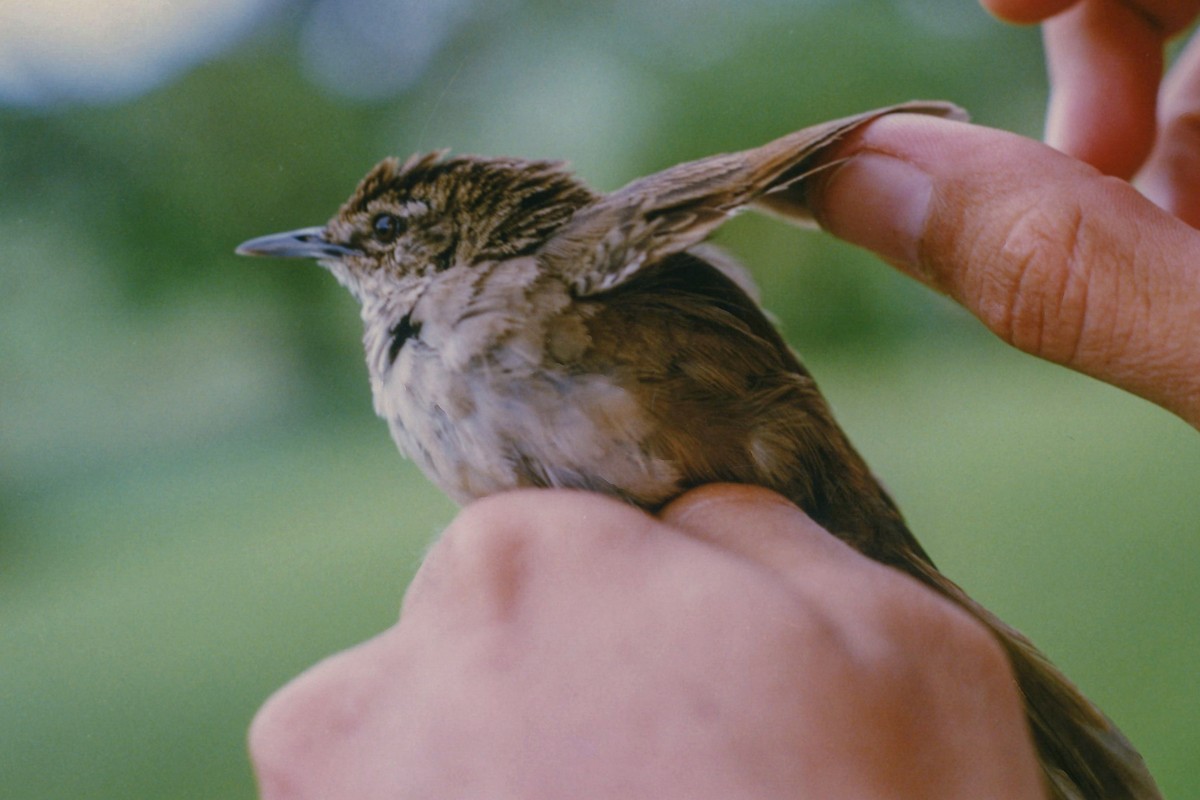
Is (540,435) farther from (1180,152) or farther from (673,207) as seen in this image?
(1180,152)

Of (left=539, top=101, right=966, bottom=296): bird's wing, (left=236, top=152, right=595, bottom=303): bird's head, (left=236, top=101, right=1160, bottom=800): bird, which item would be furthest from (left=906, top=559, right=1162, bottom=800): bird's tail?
(left=236, top=152, right=595, bottom=303): bird's head

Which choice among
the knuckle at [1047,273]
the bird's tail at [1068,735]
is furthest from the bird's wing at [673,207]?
the bird's tail at [1068,735]

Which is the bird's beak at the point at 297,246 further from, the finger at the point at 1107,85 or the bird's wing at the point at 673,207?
the finger at the point at 1107,85

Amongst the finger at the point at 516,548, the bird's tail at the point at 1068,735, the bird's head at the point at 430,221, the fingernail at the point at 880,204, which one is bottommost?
the bird's tail at the point at 1068,735

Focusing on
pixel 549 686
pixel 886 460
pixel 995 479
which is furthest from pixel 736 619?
pixel 995 479

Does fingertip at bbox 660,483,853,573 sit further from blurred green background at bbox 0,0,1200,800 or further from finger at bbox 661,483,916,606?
blurred green background at bbox 0,0,1200,800
